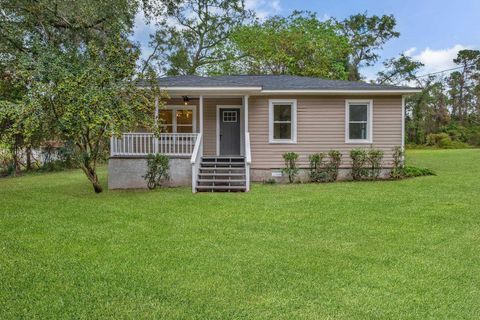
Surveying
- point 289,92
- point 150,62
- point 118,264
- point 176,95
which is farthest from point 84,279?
point 150,62

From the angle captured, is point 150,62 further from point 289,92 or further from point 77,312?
point 77,312

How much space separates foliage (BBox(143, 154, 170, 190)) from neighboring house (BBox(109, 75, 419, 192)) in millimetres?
570

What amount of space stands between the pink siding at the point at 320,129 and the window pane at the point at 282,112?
29cm

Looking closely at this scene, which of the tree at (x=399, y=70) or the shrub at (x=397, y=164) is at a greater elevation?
the tree at (x=399, y=70)

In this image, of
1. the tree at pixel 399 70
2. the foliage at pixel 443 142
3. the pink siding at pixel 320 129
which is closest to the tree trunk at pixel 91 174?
the pink siding at pixel 320 129

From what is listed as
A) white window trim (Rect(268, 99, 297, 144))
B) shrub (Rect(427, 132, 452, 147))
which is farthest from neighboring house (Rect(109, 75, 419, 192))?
shrub (Rect(427, 132, 452, 147))

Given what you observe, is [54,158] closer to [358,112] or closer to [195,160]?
[195,160]

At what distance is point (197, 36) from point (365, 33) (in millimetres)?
16053

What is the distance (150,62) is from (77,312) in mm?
25108

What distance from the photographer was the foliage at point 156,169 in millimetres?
11133

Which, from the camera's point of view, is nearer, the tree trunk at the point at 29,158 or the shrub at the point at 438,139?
the tree trunk at the point at 29,158

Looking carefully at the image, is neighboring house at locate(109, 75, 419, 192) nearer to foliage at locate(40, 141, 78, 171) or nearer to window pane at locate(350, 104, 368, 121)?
window pane at locate(350, 104, 368, 121)

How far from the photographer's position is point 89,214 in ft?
24.3

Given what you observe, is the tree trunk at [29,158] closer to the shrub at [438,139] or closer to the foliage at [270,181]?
the foliage at [270,181]
